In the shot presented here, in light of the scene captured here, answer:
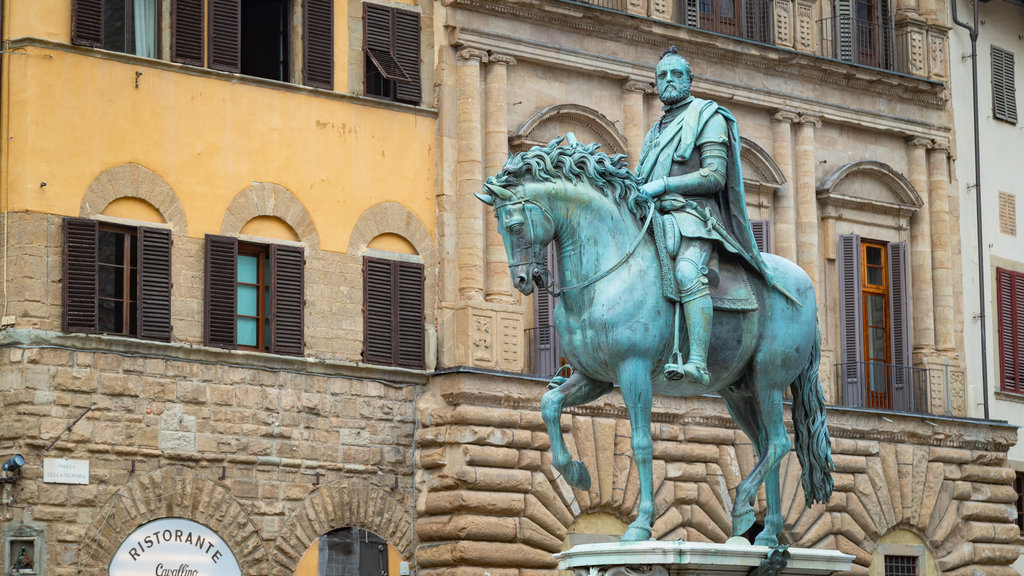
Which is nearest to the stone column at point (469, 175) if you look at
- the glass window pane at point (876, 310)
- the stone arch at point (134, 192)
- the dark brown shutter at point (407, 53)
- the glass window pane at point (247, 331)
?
the dark brown shutter at point (407, 53)

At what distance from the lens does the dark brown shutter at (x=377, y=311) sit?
2388 centimetres

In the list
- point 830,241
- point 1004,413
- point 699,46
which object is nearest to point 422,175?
point 699,46

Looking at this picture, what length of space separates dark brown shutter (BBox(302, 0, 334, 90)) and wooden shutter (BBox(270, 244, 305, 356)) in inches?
82.7

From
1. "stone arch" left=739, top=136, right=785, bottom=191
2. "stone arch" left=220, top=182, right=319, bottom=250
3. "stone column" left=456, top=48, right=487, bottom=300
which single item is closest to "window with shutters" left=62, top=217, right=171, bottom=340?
"stone arch" left=220, top=182, right=319, bottom=250

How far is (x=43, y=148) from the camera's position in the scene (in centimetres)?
2159

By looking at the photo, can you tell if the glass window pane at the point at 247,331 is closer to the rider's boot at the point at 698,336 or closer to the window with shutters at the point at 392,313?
the window with shutters at the point at 392,313


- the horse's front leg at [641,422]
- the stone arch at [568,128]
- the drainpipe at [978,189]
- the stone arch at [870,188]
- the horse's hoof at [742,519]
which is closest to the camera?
the horse's front leg at [641,422]

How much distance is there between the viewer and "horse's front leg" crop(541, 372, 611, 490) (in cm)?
1182

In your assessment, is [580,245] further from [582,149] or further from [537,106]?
[537,106]

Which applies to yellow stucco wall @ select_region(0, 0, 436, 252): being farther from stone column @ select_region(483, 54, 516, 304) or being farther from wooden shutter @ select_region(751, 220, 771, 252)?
wooden shutter @ select_region(751, 220, 771, 252)

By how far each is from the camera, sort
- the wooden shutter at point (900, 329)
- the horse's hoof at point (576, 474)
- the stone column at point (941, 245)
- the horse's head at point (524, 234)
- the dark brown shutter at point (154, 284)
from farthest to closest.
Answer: the stone column at point (941, 245), the wooden shutter at point (900, 329), the dark brown shutter at point (154, 284), the horse's hoof at point (576, 474), the horse's head at point (524, 234)

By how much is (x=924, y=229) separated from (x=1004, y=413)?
309cm

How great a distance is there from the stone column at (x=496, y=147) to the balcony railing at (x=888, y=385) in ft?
19.8

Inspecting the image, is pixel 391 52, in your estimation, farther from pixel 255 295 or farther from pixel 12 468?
pixel 12 468
